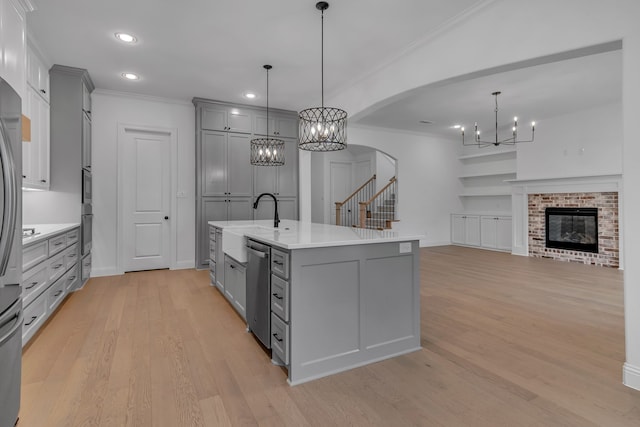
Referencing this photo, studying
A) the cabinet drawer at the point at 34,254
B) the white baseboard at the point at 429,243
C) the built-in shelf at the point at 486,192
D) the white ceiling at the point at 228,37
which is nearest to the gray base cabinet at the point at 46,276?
the cabinet drawer at the point at 34,254

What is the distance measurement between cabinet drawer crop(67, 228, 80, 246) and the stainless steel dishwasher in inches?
102

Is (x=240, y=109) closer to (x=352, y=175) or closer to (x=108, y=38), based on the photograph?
(x=108, y=38)

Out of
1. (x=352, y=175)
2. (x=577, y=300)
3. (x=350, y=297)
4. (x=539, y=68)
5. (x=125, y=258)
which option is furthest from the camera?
(x=352, y=175)

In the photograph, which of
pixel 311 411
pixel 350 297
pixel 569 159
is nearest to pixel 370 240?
pixel 350 297

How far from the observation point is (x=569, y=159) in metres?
6.70

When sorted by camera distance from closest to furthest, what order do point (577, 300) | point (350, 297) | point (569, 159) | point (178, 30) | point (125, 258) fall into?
point (350, 297) → point (178, 30) → point (577, 300) → point (125, 258) → point (569, 159)

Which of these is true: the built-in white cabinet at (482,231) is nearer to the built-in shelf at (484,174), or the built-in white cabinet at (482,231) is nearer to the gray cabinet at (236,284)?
the built-in shelf at (484,174)

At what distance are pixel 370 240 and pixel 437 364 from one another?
40.5 inches

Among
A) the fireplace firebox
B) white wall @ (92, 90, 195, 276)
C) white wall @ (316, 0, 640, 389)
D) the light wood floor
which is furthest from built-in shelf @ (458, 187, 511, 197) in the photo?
white wall @ (92, 90, 195, 276)

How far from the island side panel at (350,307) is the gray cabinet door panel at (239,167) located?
4.05 meters

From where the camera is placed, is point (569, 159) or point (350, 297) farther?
point (569, 159)

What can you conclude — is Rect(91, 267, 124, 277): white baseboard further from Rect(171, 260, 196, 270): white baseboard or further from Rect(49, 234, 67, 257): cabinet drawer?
Rect(49, 234, 67, 257): cabinet drawer

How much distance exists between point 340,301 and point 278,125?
4.72 m

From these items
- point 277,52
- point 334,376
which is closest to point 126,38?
point 277,52
